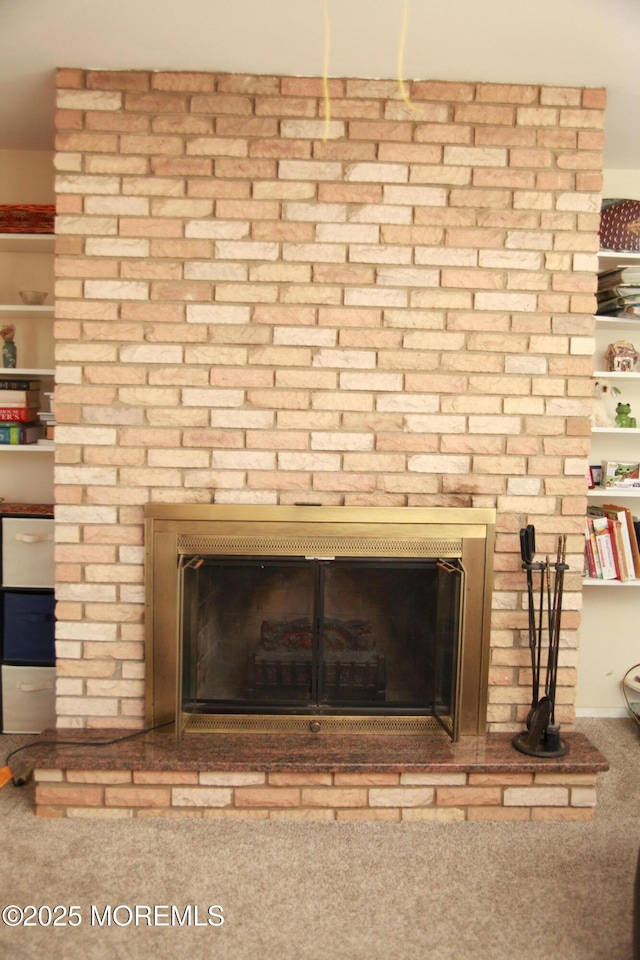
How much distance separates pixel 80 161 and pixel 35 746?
1.87m

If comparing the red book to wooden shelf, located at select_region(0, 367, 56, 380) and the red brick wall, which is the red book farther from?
the red brick wall

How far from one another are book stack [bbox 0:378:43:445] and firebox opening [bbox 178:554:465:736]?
1074 mm

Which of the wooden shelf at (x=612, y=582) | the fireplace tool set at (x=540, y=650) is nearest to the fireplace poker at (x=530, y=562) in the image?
the fireplace tool set at (x=540, y=650)

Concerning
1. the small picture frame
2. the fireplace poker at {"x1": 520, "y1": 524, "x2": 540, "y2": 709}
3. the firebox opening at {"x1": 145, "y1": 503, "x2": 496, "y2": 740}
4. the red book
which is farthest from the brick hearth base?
the red book

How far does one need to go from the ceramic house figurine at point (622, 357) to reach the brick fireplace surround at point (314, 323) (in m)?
0.69

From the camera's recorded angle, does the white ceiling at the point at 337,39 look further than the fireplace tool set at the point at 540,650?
No

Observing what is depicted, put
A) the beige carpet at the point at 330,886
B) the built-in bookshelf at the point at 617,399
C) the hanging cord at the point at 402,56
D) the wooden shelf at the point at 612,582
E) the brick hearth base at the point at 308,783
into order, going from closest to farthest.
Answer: the beige carpet at the point at 330,886
the hanging cord at the point at 402,56
the brick hearth base at the point at 308,783
the wooden shelf at the point at 612,582
the built-in bookshelf at the point at 617,399

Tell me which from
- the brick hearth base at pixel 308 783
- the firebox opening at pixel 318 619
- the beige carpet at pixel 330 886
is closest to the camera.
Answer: the beige carpet at pixel 330 886

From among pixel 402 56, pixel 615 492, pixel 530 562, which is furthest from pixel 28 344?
pixel 615 492

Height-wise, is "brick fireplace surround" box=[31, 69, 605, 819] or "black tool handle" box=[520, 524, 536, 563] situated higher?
"brick fireplace surround" box=[31, 69, 605, 819]

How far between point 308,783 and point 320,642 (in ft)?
1.46

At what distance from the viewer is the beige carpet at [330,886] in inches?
76.4

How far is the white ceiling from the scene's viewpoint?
7.02 feet

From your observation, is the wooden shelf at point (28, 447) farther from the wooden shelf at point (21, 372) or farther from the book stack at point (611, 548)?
the book stack at point (611, 548)
